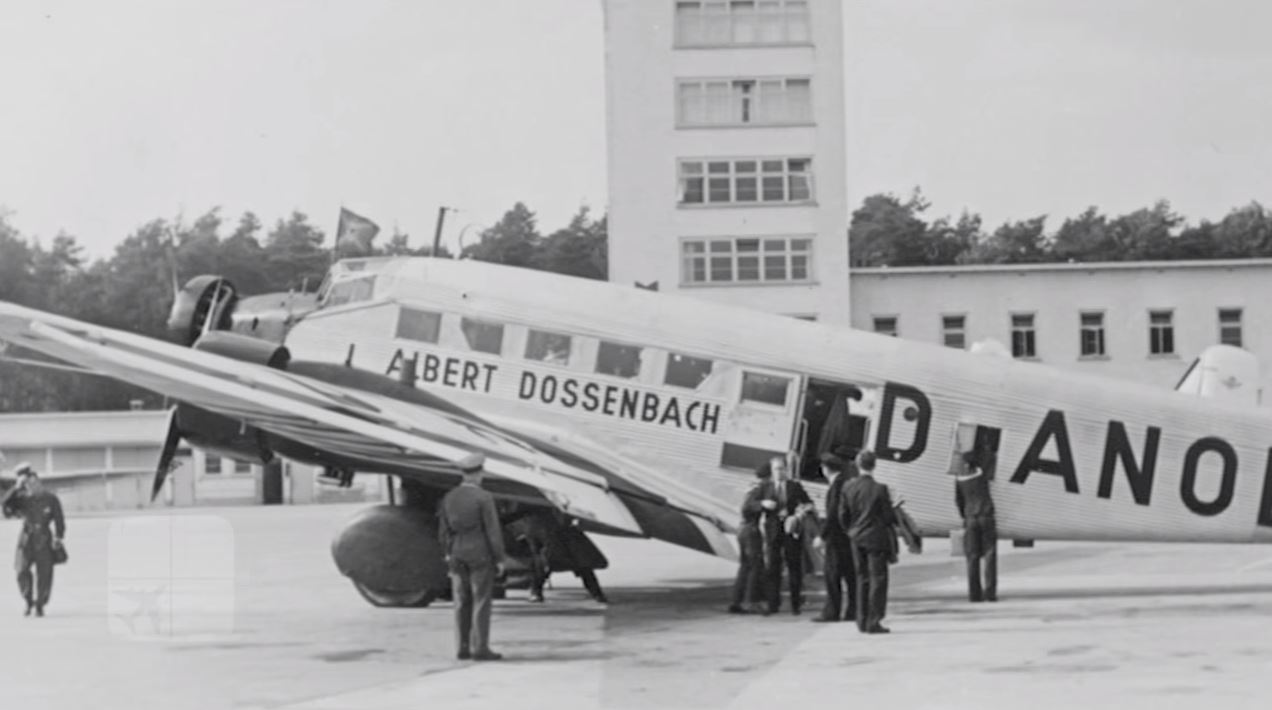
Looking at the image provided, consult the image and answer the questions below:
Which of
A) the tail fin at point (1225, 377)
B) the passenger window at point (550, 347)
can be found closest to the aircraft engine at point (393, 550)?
the passenger window at point (550, 347)

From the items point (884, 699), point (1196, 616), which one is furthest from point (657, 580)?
point (884, 699)

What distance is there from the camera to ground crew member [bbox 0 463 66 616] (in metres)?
18.5

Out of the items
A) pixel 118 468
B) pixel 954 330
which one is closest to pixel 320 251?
pixel 118 468

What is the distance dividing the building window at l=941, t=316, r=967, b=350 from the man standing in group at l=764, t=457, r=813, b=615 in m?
35.5

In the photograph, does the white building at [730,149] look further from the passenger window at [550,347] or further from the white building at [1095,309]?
the passenger window at [550,347]

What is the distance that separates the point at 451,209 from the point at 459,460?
21.4ft

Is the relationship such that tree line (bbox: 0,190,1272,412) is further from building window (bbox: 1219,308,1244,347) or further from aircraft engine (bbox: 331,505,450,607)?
aircraft engine (bbox: 331,505,450,607)

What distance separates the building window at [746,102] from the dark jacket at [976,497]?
35.2 metres

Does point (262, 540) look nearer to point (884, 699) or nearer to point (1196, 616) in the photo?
point (1196, 616)

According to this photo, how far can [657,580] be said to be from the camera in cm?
2327

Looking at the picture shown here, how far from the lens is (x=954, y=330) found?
2069 inches

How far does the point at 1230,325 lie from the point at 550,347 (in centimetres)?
3812

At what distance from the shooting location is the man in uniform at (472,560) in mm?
14047

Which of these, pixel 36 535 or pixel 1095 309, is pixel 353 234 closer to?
pixel 36 535
